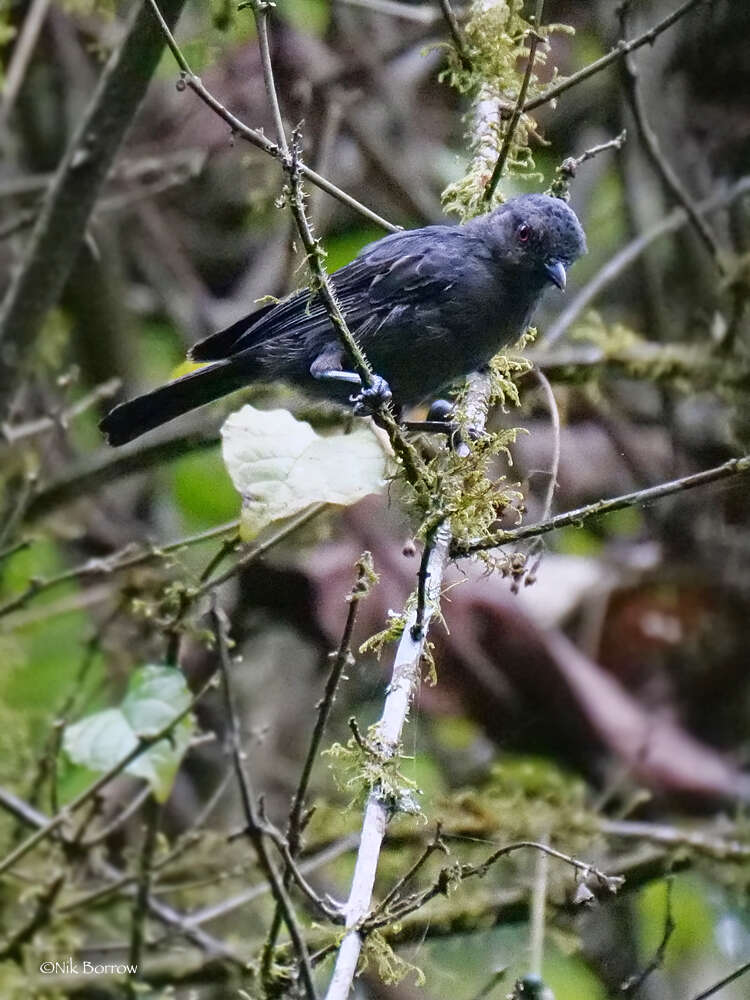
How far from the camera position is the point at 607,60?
217cm

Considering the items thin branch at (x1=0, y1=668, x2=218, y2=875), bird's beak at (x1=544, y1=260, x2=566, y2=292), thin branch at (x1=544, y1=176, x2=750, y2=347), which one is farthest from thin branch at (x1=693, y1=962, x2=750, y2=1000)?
thin branch at (x1=544, y1=176, x2=750, y2=347)

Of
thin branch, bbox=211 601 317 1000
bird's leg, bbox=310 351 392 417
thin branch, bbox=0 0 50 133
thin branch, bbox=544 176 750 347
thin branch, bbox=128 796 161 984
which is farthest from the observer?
thin branch, bbox=0 0 50 133

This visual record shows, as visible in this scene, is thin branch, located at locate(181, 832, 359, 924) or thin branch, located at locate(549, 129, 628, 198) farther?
thin branch, located at locate(181, 832, 359, 924)

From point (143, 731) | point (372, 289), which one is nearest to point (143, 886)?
point (143, 731)

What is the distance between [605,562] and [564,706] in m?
0.46

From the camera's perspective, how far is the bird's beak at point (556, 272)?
2.51 metres

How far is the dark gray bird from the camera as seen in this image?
2.51 m

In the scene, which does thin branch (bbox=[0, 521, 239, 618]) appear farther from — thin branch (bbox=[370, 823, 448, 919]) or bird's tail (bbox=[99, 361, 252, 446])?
thin branch (bbox=[370, 823, 448, 919])

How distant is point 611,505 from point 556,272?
32.9 inches

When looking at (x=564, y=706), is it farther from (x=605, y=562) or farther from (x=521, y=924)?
(x=521, y=924)

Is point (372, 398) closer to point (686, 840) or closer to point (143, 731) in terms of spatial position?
point (143, 731)

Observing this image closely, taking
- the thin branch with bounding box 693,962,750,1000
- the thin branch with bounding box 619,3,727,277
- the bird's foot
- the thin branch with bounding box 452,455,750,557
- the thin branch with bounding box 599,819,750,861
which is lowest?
the thin branch with bounding box 693,962,750,1000

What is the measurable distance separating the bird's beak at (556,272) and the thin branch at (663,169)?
56cm

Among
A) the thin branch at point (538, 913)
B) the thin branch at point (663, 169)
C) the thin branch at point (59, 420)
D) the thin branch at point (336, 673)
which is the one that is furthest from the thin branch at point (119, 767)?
the thin branch at point (663, 169)
